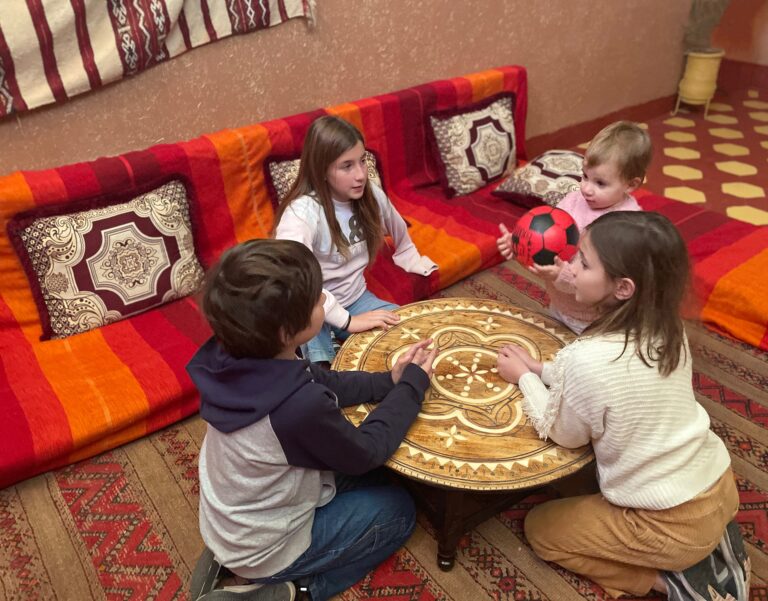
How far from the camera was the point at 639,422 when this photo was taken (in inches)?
53.4

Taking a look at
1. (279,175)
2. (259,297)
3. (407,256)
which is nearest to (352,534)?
(259,297)

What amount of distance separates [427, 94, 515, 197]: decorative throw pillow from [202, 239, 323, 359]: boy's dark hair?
2.08 metres

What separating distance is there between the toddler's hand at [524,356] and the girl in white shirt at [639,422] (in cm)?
3

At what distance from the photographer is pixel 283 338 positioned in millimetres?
1266

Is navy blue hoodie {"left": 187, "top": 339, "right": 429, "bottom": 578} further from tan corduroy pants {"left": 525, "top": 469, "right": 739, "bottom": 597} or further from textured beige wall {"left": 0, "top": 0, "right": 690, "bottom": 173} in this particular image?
textured beige wall {"left": 0, "top": 0, "right": 690, "bottom": 173}

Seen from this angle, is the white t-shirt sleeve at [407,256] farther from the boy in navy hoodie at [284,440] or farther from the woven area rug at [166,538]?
the woven area rug at [166,538]

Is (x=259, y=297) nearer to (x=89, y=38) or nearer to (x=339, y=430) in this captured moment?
(x=339, y=430)

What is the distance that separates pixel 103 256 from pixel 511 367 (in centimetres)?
156

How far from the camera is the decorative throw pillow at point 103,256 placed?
85.9 inches

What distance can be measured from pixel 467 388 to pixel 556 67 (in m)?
3.03

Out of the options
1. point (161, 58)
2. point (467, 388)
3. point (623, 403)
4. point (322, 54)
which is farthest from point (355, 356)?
point (322, 54)

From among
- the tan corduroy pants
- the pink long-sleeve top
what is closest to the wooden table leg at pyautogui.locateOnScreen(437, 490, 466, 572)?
the tan corduroy pants

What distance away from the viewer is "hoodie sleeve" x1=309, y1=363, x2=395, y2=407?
1.55 meters

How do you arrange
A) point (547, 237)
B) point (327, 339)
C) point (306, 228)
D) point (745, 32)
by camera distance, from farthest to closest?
point (745, 32) → point (327, 339) → point (306, 228) → point (547, 237)
